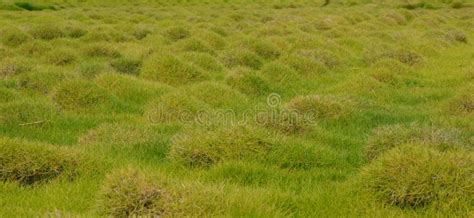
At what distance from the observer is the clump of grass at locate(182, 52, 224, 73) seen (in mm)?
13969

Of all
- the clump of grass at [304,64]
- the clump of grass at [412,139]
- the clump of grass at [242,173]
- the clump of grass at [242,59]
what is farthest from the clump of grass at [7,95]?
the clump of grass at [304,64]

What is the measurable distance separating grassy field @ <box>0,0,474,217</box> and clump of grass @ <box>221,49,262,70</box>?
0.17 ft

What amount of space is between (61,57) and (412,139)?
10.7 m

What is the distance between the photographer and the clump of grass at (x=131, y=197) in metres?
4.94

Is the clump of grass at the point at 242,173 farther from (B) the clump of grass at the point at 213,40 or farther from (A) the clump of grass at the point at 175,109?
(B) the clump of grass at the point at 213,40

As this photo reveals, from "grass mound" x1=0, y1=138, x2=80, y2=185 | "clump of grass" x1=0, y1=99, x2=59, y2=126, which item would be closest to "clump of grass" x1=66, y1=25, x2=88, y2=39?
"clump of grass" x1=0, y1=99, x2=59, y2=126

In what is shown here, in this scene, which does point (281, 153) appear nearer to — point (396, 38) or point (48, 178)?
point (48, 178)

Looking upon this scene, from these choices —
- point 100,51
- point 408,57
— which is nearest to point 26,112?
point 100,51

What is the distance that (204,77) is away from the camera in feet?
42.4

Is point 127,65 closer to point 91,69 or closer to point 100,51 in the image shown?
point 91,69

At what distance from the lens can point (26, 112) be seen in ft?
29.3

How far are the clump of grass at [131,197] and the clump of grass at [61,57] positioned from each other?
10175 millimetres

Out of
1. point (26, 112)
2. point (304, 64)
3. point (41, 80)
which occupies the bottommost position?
point (304, 64)

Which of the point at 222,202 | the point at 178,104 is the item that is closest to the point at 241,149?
the point at 222,202
